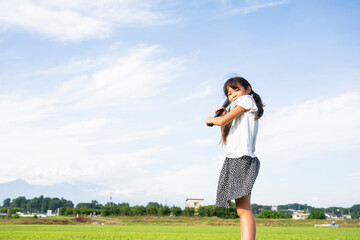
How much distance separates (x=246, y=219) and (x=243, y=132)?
686 mm

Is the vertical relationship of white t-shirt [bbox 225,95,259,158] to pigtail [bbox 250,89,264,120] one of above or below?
below

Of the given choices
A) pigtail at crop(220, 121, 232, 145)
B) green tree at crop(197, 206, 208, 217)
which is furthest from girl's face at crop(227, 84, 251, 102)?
green tree at crop(197, 206, 208, 217)

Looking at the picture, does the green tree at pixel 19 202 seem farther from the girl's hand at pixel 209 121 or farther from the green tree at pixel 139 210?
the girl's hand at pixel 209 121

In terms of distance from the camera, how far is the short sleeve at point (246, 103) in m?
2.91

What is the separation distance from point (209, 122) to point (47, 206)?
601ft

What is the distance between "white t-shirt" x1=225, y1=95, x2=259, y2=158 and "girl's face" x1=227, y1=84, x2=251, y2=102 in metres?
0.13

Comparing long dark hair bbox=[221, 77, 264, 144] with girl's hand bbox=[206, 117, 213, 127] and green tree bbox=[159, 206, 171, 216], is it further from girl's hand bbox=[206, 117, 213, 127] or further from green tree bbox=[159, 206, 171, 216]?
green tree bbox=[159, 206, 171, 216]

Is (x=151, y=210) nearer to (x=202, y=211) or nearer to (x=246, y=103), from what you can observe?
(x=202, y=211)

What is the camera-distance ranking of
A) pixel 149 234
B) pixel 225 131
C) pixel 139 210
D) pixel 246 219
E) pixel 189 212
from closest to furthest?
pixel 246 219 → pixel 225 131 → pixel 149 234 → pixel 189 212 → pixel 139 210

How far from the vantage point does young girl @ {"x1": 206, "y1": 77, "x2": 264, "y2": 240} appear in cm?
281

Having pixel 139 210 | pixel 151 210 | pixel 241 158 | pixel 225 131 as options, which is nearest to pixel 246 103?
pixel 225 131

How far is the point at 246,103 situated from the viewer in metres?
2.92

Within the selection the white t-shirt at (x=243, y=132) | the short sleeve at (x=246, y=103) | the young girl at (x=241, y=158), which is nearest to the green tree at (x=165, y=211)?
the young girl at (x=241, y=158)

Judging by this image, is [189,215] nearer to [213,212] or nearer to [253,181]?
[213,212]
